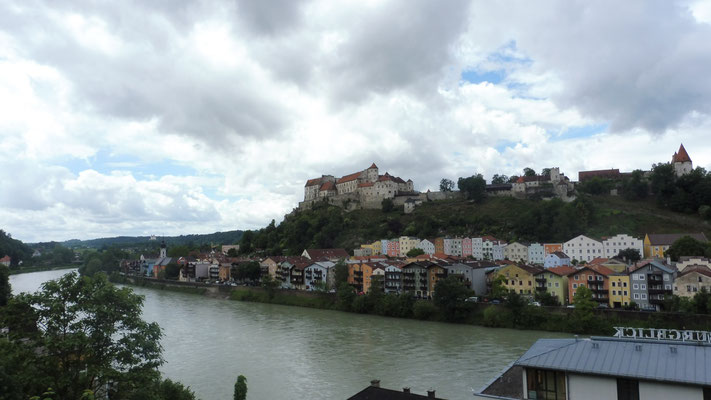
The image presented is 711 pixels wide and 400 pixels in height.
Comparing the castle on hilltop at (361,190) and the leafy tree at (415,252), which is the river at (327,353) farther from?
the castle on hilltop at (361,190)

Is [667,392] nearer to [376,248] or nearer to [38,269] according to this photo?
[376,248]

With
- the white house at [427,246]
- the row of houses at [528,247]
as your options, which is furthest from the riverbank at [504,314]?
the white house at [427,246]

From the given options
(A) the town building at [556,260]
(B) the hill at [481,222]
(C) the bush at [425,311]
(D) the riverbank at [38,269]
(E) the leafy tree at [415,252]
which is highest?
(B) the hill at [481,222]

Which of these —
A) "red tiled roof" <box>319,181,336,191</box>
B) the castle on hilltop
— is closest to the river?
the castle on hilltop

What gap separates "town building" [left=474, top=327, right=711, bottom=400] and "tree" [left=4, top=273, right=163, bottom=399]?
19.9 ft

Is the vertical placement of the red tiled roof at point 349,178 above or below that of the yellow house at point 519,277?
above

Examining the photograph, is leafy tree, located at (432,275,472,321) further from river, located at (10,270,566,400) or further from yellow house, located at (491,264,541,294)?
yellow house, located at (491,264,541,294)

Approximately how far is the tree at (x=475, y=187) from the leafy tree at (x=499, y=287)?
101 feet

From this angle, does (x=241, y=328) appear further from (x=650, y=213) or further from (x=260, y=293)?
(x=650, y=213)

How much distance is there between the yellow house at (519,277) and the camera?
1204 inches

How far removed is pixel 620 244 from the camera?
40.6 m

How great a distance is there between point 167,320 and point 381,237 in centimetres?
3266

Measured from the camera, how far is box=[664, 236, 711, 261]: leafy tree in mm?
33500

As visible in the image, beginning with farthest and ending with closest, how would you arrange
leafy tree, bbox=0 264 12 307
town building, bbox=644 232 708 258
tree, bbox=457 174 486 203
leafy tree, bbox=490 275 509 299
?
tree, bbox=457 174 486 203 < town building, bbox=644 232 708 258 < leafy tree, bbox=490 275 509 299 < leafy tree, bbox=0 264 12 307
